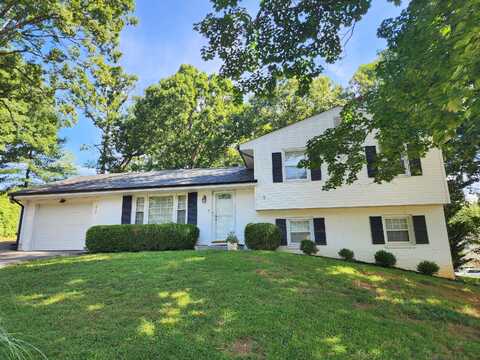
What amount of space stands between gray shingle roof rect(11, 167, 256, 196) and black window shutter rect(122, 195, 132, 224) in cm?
62

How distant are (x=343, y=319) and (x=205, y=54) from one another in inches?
253

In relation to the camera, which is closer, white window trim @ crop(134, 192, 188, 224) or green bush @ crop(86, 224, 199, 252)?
green bush @ crop(86, 224, 199, 252)

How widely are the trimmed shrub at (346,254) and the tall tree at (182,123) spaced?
15994mm

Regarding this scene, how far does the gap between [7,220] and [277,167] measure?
18.3 m

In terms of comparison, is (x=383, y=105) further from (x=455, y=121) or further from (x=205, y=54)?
(x=205, y=54)

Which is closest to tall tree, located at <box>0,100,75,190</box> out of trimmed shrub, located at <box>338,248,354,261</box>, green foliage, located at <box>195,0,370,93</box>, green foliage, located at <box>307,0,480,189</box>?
green foliage, located at <box>195,0,370,93</box>

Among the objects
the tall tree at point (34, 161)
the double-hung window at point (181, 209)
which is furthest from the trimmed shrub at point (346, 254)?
the tall tree at point (34, 161)

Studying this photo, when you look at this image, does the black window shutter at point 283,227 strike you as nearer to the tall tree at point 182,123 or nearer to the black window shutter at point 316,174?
the black window shutter at point 316,174

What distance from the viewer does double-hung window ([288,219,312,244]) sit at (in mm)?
12000

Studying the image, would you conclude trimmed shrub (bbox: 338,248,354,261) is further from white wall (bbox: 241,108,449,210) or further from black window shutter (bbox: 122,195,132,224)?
black window shutter (bbox: 122,195,132,224)

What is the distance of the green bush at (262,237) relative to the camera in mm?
10969

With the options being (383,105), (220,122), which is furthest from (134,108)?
(383,105)

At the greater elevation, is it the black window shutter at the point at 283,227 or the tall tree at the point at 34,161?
the tall tree at the point at 34,161

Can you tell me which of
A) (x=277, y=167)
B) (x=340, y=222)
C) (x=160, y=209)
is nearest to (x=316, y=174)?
(x=277, y=167)
